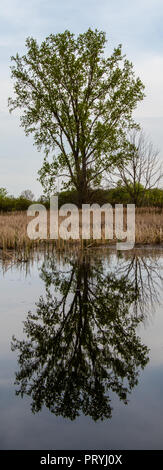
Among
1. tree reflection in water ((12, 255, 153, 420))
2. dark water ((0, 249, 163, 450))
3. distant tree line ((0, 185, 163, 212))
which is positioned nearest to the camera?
dark water ((0, 249, 163, 450))

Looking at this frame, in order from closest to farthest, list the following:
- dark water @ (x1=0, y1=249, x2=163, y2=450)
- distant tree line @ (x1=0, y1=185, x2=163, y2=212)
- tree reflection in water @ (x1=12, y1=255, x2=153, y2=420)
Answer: dark water @ (x1=0, y1=249, x2=163, y2=450) → tree reflection in water @ (x1=12, y1=255, x2=153, y2=420) → distant tree line @ (x1=0, y1=185, x2=163, y2=212)

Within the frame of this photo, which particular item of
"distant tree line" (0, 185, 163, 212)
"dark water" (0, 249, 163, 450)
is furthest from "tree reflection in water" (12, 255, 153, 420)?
"distant tree line" (0, 185, 163, 212)

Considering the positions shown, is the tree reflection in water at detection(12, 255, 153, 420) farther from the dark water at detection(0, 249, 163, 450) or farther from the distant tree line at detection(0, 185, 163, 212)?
the distant tree line at detection(0, 185, 163, 212)

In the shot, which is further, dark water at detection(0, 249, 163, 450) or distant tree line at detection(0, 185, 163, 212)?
distant tree line at detection(0, 185, 163, 212)

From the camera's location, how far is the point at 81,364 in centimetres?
273

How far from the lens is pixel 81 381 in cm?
249

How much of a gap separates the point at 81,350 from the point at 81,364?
0.79ft

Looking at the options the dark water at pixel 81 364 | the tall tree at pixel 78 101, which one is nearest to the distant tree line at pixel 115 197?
the tall tree at pixel 78 101

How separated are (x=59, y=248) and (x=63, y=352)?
20.5ft

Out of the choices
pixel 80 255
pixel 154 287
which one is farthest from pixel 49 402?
pixel 80 255

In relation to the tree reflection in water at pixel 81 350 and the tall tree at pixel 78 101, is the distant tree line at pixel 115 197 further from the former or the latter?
the tree reflection in water at pixel 81 350

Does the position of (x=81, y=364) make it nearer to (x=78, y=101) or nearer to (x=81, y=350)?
(x=81, y=350)

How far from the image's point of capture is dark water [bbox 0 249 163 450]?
199 cm
